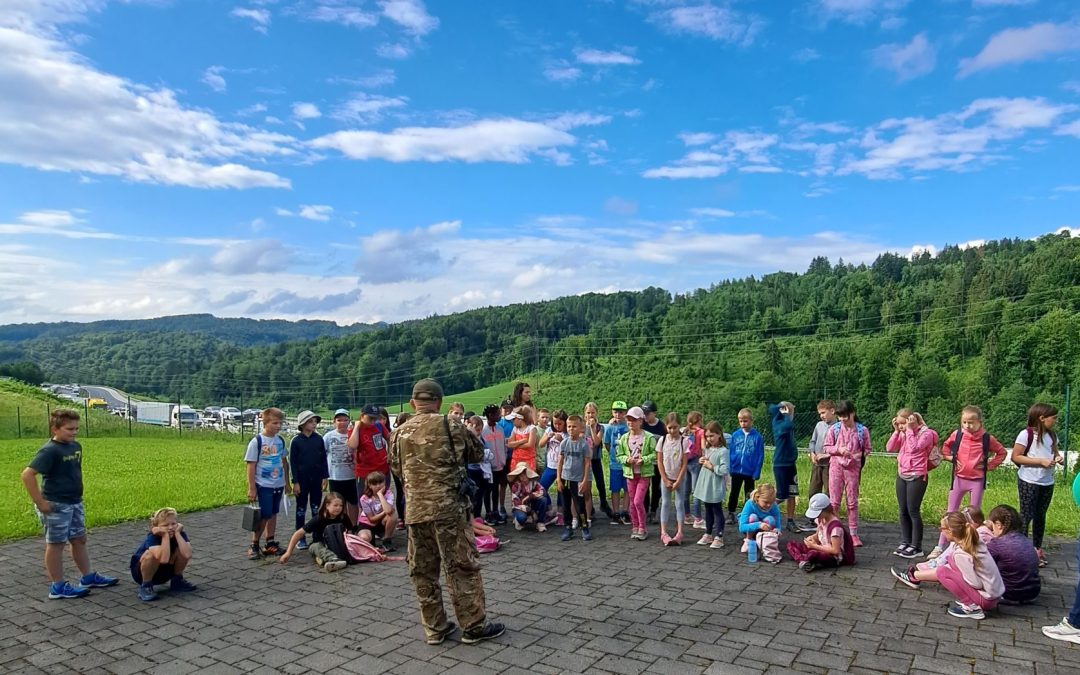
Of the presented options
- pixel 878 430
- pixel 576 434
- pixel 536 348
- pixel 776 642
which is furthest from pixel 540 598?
pixel 536 348

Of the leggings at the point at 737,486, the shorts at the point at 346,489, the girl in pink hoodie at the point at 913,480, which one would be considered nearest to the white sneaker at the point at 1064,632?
the girl in pink hoodie at the point at 913,480

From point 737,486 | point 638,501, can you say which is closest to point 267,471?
point 638,501

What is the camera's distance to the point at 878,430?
34.7 metres

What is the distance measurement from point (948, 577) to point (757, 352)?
51.2 meters

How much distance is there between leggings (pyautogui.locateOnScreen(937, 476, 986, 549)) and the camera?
7277 millimetres

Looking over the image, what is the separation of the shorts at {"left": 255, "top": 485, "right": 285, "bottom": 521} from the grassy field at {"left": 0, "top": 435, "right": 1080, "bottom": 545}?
367 cm

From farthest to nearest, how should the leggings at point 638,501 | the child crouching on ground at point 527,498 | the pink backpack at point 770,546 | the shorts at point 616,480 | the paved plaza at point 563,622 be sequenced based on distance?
the shorts at point 616,480, the child crouching on ground at point 527,498, the leggings at point 638,501, the pink backpack at point 770,546, the paved plaza at point 563,622

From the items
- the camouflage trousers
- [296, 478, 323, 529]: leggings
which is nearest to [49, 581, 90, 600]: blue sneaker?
[296, 478, 323, 529]: leggings

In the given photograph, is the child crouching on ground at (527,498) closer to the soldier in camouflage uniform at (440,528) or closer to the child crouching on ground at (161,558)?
the soldier in camouflage uniform at (440,528)

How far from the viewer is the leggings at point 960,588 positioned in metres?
5.70

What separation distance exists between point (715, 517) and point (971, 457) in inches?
107

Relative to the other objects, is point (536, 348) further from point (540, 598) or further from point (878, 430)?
point (540, 598)

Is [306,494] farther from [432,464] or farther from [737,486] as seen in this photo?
[737,486]

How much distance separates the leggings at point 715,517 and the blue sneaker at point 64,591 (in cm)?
638
